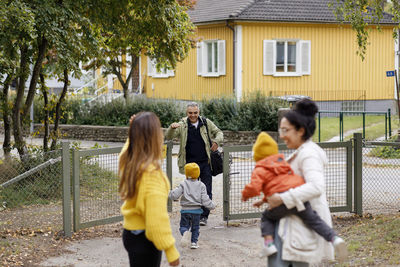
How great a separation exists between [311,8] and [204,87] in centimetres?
634

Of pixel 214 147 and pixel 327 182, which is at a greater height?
pixel 214 147

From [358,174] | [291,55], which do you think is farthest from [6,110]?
[291,55]

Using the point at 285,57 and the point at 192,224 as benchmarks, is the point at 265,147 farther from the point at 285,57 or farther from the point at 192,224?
the point at 285,57

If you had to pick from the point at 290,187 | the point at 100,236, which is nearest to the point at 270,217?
the point at 290,187

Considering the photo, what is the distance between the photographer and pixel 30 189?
1055 cm

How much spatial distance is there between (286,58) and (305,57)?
0.89 metres

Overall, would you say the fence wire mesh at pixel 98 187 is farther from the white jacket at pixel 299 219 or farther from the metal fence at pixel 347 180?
the white jacket at pixel 299 219

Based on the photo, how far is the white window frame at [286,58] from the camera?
3006 centimetres

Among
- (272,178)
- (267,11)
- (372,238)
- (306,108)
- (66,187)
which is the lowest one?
(372,238)

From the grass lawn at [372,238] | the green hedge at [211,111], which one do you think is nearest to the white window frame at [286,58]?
the green hedge at [211,111]

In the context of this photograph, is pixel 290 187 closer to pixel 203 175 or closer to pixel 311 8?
pixel 203 175

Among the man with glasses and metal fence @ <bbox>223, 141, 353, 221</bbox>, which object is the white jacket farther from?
the man with glasses

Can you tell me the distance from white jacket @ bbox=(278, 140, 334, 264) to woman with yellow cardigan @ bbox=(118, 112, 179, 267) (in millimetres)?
763

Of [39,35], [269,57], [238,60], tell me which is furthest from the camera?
[269,57]
